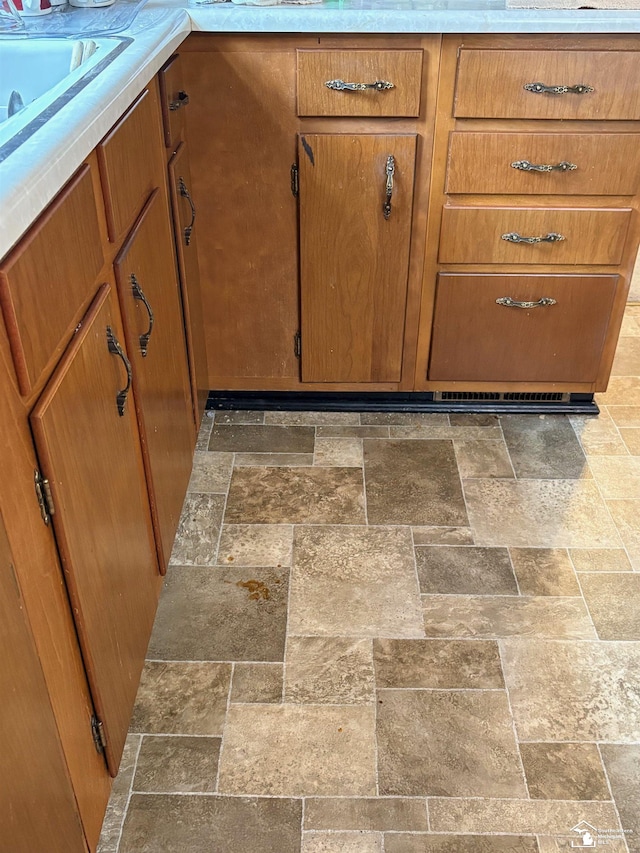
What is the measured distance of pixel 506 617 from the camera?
63.4 inches

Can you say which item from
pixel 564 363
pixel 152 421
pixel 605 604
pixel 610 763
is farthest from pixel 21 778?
pixel 564 363

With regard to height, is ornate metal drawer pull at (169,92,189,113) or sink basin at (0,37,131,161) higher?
sink basin at (0,37,131,161)

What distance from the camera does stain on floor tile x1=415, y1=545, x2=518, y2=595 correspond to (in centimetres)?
167

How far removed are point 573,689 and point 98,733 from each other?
0.83 meters

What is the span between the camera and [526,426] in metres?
2.17

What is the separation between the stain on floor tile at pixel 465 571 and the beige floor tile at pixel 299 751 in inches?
13.9

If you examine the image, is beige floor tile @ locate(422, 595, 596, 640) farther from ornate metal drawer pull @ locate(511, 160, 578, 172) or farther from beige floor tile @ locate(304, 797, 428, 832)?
ornate metal drawer pull @ locate(511, 160, 578, 172)

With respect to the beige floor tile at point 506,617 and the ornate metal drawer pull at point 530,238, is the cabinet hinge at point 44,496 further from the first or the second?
the ornate metal drawer pull at point 530,238

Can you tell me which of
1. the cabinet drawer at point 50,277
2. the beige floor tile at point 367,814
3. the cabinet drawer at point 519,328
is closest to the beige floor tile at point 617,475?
the cabinet drawer at point 519,328

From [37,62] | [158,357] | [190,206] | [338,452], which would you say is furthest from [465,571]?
[37,62]

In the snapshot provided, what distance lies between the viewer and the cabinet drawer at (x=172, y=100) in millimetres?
1562

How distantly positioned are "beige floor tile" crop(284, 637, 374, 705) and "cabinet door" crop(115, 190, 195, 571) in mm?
310

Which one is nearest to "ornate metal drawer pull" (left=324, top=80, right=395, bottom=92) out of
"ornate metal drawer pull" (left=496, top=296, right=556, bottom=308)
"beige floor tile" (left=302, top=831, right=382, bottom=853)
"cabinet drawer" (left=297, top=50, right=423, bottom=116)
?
"cabinet drawer" (left=297, top=50, right=423, bottom=116)

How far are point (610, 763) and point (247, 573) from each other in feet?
2.49
